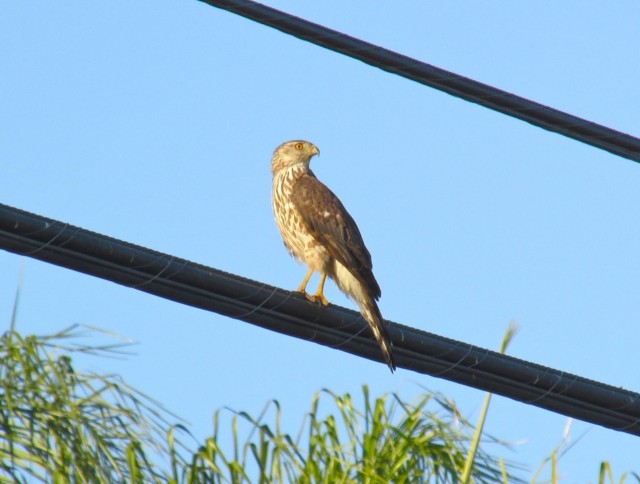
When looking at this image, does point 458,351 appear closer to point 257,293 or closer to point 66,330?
point 257,293

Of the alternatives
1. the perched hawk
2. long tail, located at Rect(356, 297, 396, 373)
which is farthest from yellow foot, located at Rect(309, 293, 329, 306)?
long tail, located at Rect(356, 297, 396, 373)

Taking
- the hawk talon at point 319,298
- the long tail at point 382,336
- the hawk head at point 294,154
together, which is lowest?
the long tail at point 382,336

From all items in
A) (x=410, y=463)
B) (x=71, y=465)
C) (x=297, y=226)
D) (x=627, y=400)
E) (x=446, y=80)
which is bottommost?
(x=71, y=465)

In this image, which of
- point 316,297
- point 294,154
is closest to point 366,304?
point 316,297

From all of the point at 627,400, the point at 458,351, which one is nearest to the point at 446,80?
the point at 458,351

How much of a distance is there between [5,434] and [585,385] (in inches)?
115

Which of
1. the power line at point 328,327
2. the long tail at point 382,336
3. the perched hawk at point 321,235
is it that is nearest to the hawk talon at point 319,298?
the perched hawk at point 321,235

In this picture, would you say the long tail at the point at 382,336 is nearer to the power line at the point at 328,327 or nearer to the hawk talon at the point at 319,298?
the power line at the point at 328,327

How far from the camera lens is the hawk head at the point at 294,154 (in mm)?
12703

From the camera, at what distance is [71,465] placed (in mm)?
6578

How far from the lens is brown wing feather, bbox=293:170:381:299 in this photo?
10.6 m

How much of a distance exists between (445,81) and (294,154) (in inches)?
215

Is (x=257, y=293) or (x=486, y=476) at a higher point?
(x=257, y=293)

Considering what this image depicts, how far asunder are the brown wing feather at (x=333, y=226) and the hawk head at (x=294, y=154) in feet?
2.35
